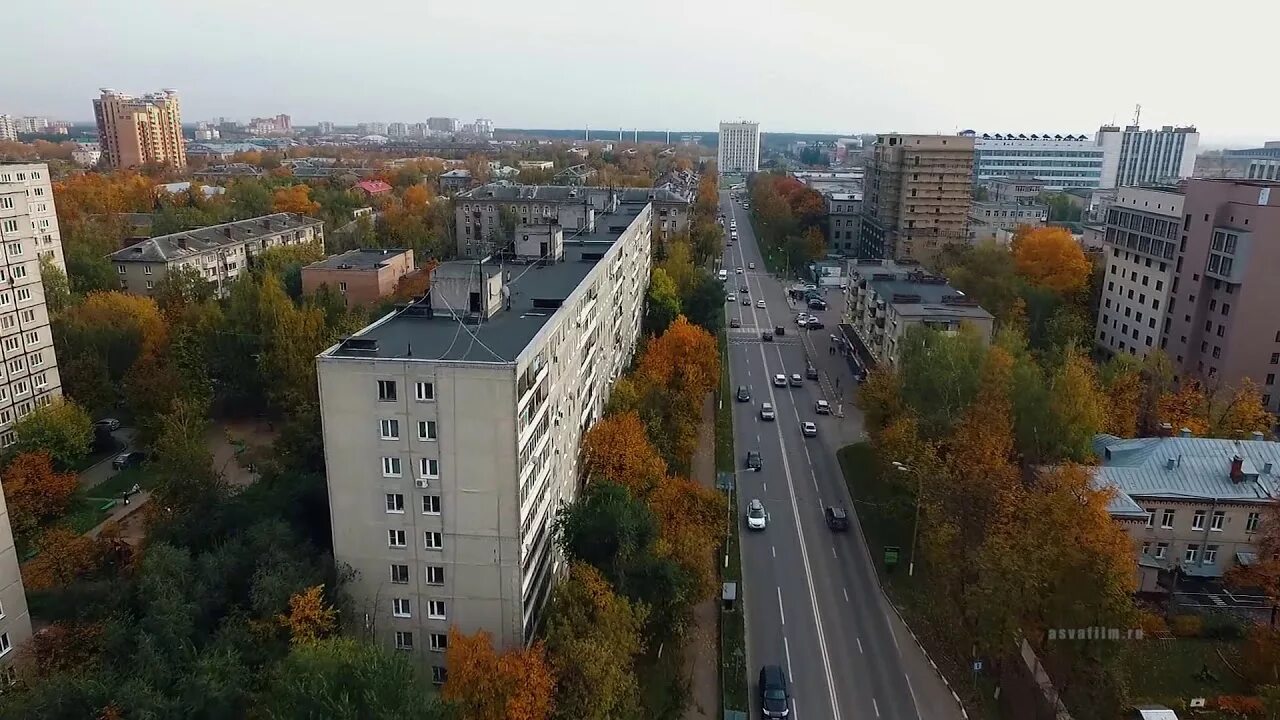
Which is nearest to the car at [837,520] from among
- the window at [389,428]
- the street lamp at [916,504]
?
the street lamp at [916,504]

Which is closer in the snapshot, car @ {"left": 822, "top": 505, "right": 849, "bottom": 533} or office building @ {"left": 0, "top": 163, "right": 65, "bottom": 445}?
car @ {"left": 822, "top": 505, "right": 849, "bottom": 533}

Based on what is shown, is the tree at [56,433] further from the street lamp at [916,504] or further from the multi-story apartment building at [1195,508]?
the multi-story apartment building at [1195,508]

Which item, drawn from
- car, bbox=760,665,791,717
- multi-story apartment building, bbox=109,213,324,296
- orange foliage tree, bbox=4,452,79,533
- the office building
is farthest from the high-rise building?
car, bbox=760,665,791,717

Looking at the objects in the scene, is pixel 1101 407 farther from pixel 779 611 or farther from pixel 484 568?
pixel 484 568

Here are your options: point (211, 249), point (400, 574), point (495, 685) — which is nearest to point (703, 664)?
point (495, 685)

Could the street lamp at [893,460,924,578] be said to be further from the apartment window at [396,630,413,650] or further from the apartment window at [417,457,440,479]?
the apartment window at [396,630,413,650]

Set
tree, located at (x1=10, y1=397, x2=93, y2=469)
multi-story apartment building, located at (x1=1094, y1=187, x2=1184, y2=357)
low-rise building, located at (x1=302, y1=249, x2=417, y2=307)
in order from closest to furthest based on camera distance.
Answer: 1. tree, located at (x1=10, y1=397, x2=93, y2=469)
2. multi-story apartment building, located at (x1=1094, y1=187, x2=1184, y2=357)
3. low-rise building, located at (x1=302, y1=249, x2=417, y2=307)

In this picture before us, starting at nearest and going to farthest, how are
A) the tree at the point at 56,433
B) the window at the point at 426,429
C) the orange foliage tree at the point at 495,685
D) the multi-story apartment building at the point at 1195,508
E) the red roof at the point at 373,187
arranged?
the orange foliage tree at the point at 495,685 < the window at the point at 426,429 < the multi-story apartment building at the point at 1195,508 < the tree at the point at 56,433 < the red roof at the point at 373,187
